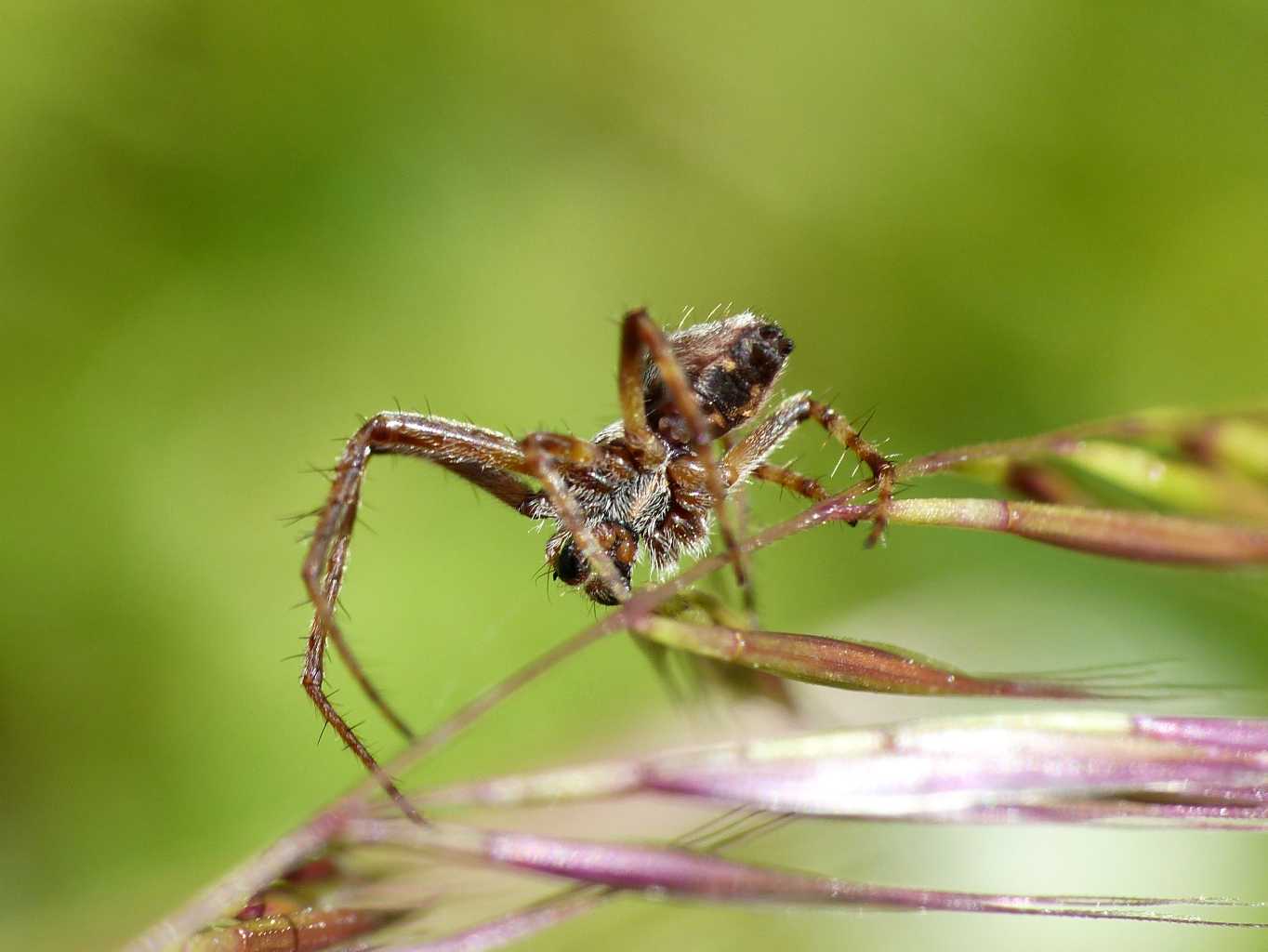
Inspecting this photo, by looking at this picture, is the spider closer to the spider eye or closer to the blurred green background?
the spider eye

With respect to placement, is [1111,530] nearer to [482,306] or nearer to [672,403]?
[672,403]

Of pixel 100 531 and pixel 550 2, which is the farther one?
pixel 550 2

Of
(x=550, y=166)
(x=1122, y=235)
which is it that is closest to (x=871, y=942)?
(x=1122, y=235)

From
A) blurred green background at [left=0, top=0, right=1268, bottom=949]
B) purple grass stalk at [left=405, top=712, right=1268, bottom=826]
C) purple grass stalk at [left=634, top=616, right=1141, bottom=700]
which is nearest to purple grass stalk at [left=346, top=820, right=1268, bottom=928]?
purple grass stalk at [left=405, top=712, right=1268, bottom=826]

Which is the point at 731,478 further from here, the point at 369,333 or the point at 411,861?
the point at 369,333

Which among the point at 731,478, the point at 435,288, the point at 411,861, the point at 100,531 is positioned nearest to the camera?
the point at 411,861
